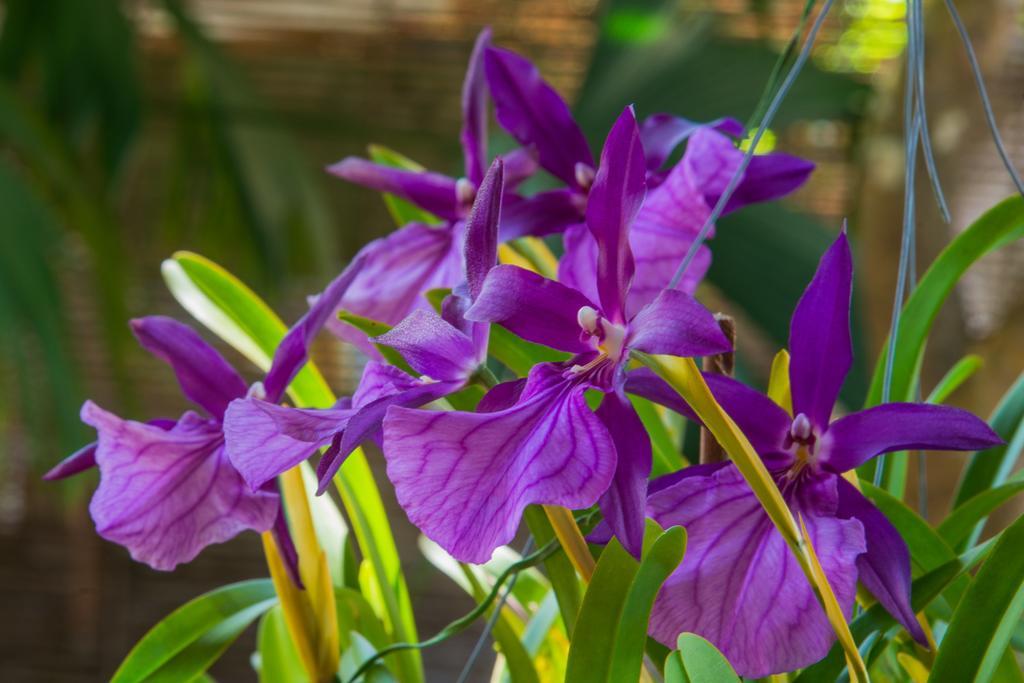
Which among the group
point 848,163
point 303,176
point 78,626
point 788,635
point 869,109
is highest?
point 788,635

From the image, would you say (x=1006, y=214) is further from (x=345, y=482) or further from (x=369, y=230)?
(x=369, y=230)

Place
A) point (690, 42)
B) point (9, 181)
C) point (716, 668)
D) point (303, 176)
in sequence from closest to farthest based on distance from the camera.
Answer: point (716, 668) < point (690, 42) < point (9, 181) < point (303, 176)

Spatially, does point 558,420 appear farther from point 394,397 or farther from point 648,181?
point 648,181

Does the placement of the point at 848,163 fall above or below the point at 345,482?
below

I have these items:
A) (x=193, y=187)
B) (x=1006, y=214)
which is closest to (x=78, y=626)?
(x=193, y=187)

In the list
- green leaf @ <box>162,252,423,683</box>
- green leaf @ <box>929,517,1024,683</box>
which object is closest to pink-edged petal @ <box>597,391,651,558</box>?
green leaf @ <box>929,517,1024,683</box>

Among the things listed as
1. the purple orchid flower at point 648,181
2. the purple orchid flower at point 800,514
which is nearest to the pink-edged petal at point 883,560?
the purple orchid flower at point 800,514

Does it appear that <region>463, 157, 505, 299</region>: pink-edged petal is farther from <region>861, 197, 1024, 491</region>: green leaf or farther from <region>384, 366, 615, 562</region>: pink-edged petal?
<region>861, 197, 1024, 491</region>: green leaf
